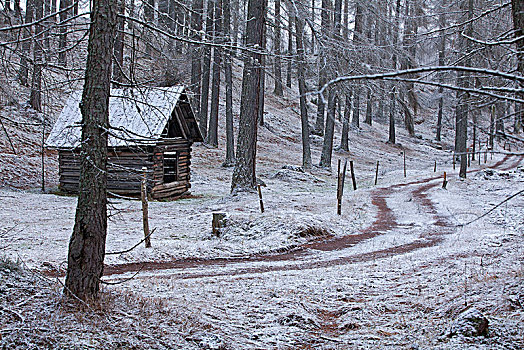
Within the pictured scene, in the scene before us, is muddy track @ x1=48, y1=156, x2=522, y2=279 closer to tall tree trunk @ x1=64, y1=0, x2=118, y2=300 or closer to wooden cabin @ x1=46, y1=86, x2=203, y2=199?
tall tree trunk @ x1=64, y1=0, x2=118, y2=300

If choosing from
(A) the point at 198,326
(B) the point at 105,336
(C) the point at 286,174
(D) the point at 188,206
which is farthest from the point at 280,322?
(C) the point at 286,174

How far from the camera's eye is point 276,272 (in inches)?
362

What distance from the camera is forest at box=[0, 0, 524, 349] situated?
5.11 m

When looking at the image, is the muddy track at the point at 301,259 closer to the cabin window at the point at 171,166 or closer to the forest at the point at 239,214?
the forest at the point at 239,214

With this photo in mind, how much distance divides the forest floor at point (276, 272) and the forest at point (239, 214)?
0.04 meters

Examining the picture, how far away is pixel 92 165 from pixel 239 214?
8363 mm

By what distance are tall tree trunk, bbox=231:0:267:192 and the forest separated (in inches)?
3.1

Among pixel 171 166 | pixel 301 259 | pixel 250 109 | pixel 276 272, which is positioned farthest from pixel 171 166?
pixel 276 272

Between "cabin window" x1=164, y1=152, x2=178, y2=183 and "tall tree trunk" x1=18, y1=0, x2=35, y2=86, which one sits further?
"cabin window" x1=164, y1=152, x2=178, y2=183

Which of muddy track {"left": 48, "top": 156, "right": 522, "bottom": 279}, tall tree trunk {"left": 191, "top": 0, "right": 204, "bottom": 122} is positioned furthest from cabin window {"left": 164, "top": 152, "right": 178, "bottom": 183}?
muddy track {"left": 48, "top": 156, "right": 522, "bottom": 279}

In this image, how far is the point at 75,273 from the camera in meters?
5.32

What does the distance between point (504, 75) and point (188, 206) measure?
15.5m

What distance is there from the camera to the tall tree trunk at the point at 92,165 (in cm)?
526

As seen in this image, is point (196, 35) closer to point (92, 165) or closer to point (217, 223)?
point (92, 165)
